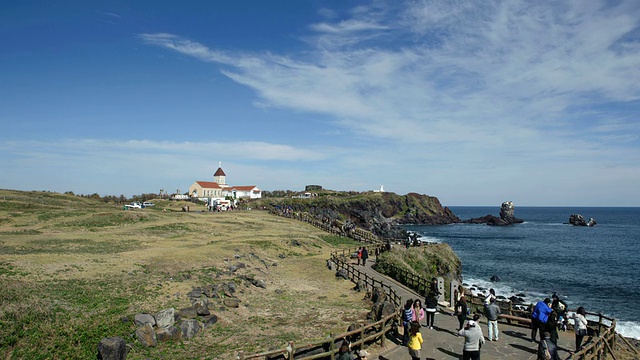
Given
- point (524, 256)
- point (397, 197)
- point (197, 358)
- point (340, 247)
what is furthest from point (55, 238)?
point (397, 197)

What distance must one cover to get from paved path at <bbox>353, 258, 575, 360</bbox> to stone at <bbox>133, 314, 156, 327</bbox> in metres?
11.1

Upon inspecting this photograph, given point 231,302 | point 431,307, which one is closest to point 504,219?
point 431,307

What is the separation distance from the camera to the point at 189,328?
58.9 ft

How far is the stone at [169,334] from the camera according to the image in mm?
17047

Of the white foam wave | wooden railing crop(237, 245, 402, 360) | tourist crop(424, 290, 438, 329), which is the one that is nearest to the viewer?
wooden railing crop(237, 245, 402, 360)

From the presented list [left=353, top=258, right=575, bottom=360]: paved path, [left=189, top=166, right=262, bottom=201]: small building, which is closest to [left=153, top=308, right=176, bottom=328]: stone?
[left=353, top=258, right=575, bottom=360]: paved path

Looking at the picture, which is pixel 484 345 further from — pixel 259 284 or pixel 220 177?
pixel 220 177

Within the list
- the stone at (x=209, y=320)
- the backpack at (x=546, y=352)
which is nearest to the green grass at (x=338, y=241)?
the stone at (x=209, y=320)

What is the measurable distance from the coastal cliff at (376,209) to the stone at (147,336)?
5797 centimetres

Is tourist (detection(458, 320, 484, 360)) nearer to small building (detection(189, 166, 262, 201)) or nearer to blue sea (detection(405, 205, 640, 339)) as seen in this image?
blue sea (detection(405, 205, 640, 339))

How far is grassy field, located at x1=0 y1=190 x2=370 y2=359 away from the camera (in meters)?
16.0

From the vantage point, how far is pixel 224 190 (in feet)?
448

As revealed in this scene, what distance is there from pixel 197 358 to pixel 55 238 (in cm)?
2734

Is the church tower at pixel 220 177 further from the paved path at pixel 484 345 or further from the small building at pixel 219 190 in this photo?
the paved path at pixel 484 345
